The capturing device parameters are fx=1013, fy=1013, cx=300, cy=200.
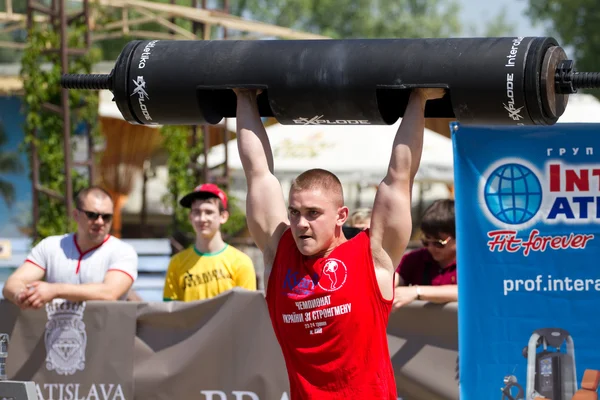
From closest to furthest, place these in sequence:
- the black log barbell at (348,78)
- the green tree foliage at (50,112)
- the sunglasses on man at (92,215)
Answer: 1. the black log barbell at (348,78)
2. the sunglasses on man at (92,215)
3. the green tree foliage at (50,112)

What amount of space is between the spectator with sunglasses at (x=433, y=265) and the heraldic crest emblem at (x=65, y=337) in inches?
74.2

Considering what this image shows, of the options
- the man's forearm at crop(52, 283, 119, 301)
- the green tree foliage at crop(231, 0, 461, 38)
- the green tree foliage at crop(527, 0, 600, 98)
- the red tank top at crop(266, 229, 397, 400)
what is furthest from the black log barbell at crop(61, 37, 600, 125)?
the green tree foliage at crop(231, 0, 461, 38)

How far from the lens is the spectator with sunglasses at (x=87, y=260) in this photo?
611 cm

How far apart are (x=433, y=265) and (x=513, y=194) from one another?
3.15 ft

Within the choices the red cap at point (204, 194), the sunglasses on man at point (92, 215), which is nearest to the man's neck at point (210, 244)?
the red cap at point (204, 194)

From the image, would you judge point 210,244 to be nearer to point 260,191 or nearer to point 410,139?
point 260,191

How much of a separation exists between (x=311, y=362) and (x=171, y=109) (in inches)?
45.5

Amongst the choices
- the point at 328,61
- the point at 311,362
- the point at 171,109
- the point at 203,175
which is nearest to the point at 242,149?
the point at 171,109

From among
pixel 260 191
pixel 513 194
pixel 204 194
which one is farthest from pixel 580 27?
pixel 260 191

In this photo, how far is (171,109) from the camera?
13.3 feet

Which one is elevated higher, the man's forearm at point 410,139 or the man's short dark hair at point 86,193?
the man's forearm at point 410,139

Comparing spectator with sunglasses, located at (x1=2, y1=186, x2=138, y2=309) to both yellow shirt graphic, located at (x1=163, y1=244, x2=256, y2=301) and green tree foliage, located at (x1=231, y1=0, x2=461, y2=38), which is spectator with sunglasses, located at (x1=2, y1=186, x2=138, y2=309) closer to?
yellow shirt graphic, located at (x1=163, y1=244, x2=256, y2=301)

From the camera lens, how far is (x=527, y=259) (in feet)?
16.8

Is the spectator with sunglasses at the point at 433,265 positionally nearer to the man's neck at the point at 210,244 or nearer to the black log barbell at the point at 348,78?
the man's neck at the point at 210,244
